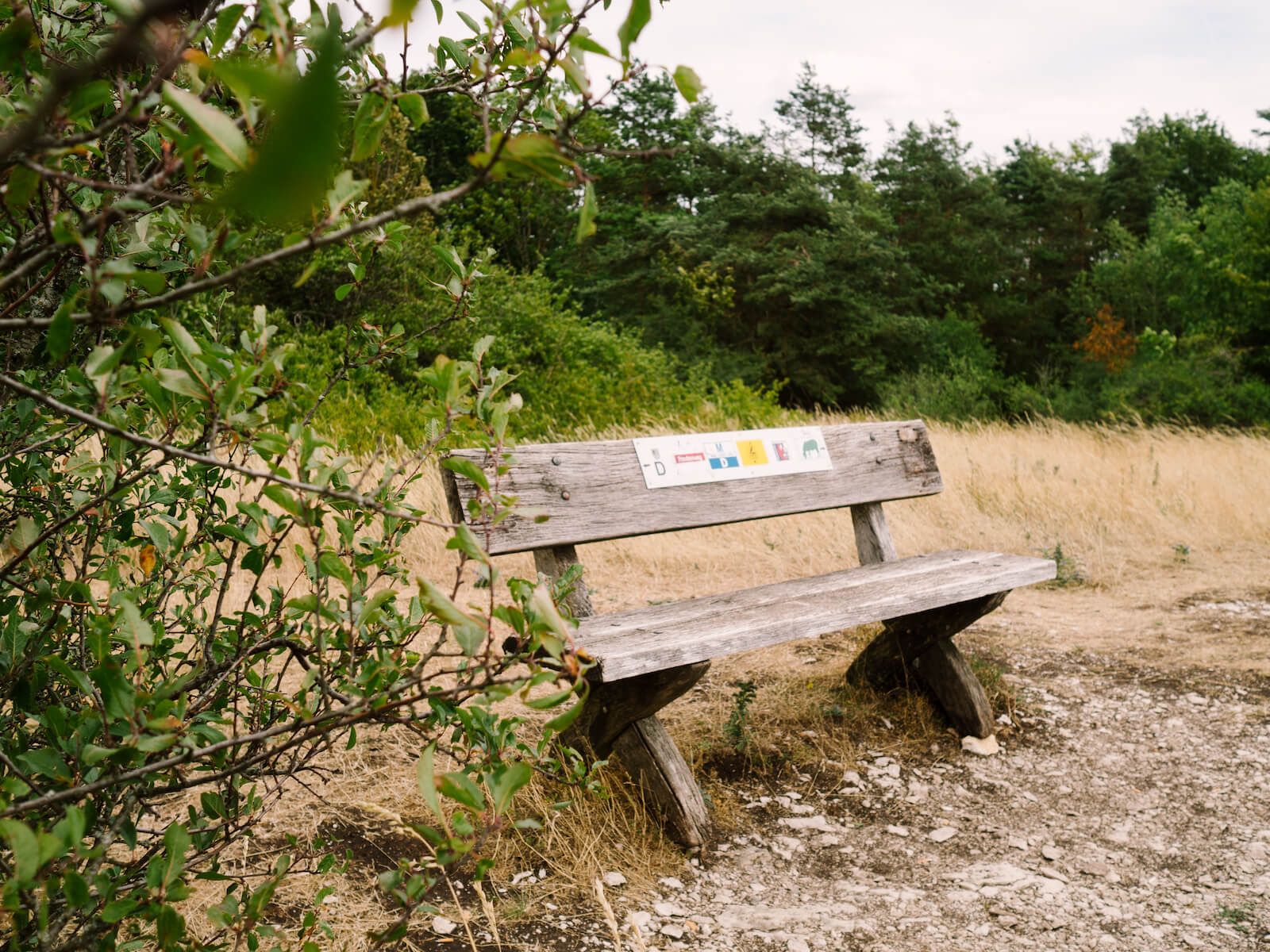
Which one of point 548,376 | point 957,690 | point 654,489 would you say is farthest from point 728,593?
point 548,376


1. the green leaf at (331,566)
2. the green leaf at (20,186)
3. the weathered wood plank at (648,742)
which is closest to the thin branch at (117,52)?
the green leaf at (20,186)

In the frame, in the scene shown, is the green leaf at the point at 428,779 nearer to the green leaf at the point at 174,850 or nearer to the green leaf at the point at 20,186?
the green leaf at the point at 174,850

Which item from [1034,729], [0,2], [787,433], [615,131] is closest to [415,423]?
[787,433]

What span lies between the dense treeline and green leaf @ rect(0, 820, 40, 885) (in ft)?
45.1

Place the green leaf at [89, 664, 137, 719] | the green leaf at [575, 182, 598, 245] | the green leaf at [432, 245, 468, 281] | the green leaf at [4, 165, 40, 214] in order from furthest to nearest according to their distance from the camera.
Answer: the green leaf at [432, 245, 468, 281], the green leaf at [89, 664, 137, 719], the green leaf at [575, 182, 598, 245], the green leaf at [4, 165, 40, 214]

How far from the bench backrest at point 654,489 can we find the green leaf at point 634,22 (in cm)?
128

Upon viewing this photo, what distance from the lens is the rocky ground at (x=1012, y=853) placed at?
2.07m

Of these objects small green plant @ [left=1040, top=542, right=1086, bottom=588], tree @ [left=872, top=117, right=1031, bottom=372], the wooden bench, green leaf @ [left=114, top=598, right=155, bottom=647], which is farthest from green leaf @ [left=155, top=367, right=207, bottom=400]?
tree @ [left=872, top=117, right=1031, bottom=372]

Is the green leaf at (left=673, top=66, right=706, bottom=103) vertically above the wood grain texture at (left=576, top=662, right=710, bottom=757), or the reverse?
the green leaf at (left=673, top=66, right=706, bottom=103)

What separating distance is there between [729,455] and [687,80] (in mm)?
2318

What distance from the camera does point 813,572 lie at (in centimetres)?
512

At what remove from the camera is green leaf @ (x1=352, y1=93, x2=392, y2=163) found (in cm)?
75

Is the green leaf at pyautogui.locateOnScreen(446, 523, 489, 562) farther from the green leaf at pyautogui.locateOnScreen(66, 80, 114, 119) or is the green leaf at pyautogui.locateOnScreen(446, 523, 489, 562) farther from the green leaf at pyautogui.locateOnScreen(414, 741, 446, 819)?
the green leaf at pyautogui.locateOnScreen(66, 80, 114, 119)

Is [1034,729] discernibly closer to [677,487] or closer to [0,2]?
[677,487]
